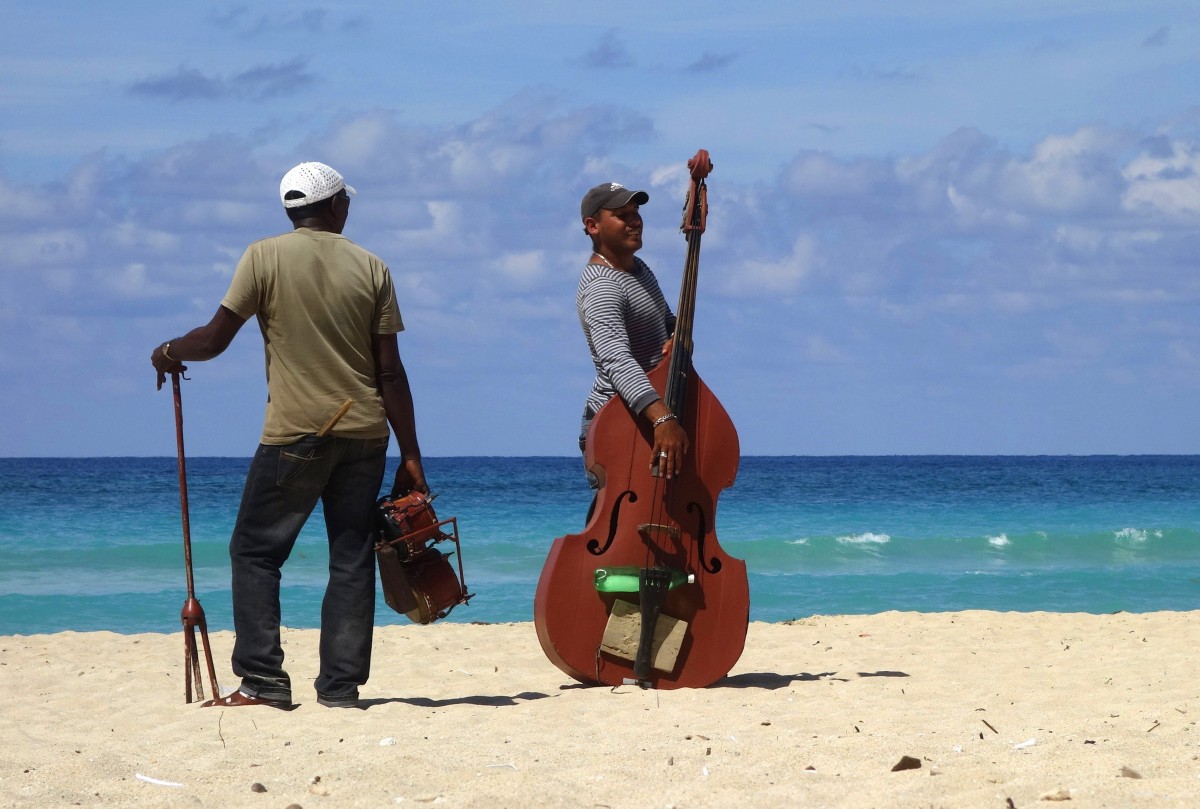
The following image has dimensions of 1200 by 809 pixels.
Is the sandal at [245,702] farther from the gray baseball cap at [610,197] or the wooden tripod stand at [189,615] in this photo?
the gray baseball cap at [610,197]

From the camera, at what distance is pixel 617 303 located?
4.30m

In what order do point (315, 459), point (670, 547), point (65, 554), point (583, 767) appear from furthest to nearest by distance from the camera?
point (65, 554)
point (670, 547)
point (315, 459)
point (583, 767)

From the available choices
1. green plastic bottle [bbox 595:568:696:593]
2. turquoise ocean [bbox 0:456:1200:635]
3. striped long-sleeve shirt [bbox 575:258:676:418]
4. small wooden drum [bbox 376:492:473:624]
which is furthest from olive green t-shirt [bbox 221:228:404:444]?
turquoise ocean [bbox 0:456:1200:635]

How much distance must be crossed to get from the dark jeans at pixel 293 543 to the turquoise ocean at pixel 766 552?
4885 millimetres

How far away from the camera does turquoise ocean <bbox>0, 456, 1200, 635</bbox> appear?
995 centimetres

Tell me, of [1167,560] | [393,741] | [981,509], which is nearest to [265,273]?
[393,741]

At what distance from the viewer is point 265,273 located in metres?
3.87

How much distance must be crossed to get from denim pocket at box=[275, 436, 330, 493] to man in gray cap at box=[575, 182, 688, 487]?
0.85m

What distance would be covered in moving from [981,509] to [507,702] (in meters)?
22.1

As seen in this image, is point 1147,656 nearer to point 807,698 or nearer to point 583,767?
point 807,698

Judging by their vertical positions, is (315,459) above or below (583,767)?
above

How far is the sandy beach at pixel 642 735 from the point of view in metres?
2.84

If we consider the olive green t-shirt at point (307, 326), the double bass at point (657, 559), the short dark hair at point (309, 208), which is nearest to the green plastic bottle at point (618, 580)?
the double bass at point (657, 559)

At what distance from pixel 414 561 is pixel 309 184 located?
3.88ft
